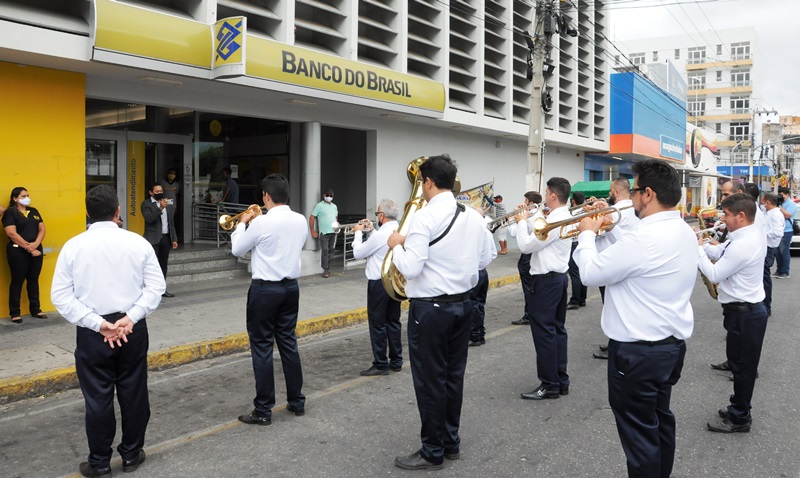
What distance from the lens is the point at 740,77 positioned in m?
72.5

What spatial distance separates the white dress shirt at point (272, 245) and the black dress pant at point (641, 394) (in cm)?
276

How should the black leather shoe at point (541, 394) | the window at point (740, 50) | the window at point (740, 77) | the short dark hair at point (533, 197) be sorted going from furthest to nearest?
the window at point (740, 50), the window at point (740, 77), the short dark hair at point (533, 197), the black leather shoe at point (541, 394)

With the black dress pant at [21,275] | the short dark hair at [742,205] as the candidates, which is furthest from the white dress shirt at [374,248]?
the black dress pant at [21,275]

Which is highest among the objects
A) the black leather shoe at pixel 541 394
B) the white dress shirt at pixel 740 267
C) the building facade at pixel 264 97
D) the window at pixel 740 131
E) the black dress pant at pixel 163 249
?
the window at pixel 740 131

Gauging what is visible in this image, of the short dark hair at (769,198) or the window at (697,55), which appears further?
the window at (697,55)

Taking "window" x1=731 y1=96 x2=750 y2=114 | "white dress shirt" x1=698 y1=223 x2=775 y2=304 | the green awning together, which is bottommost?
"white dress shirt" x1=698 y1=223 x2=775 y2=304

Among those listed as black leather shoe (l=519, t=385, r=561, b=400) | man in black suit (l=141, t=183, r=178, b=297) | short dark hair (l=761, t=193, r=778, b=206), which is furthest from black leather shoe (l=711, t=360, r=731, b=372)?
man in black suit (l=141, t=183, r=178, b=297)

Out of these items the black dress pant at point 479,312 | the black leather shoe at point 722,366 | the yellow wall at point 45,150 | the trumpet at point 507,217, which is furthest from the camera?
the yellow wall at point 45,150

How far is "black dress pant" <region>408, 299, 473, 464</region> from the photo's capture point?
412 cm

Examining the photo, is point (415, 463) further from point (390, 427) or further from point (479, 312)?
point (479, 312)

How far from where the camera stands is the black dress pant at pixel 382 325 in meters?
6.56

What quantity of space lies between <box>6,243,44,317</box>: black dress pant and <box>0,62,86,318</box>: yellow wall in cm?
27

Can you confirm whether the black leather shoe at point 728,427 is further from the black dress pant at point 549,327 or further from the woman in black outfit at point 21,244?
the woman in black outfit at point 21,244

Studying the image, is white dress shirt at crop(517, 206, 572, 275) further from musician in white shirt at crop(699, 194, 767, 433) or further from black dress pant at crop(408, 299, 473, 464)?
black dress pant at crop(408, 299, 473, 464)
